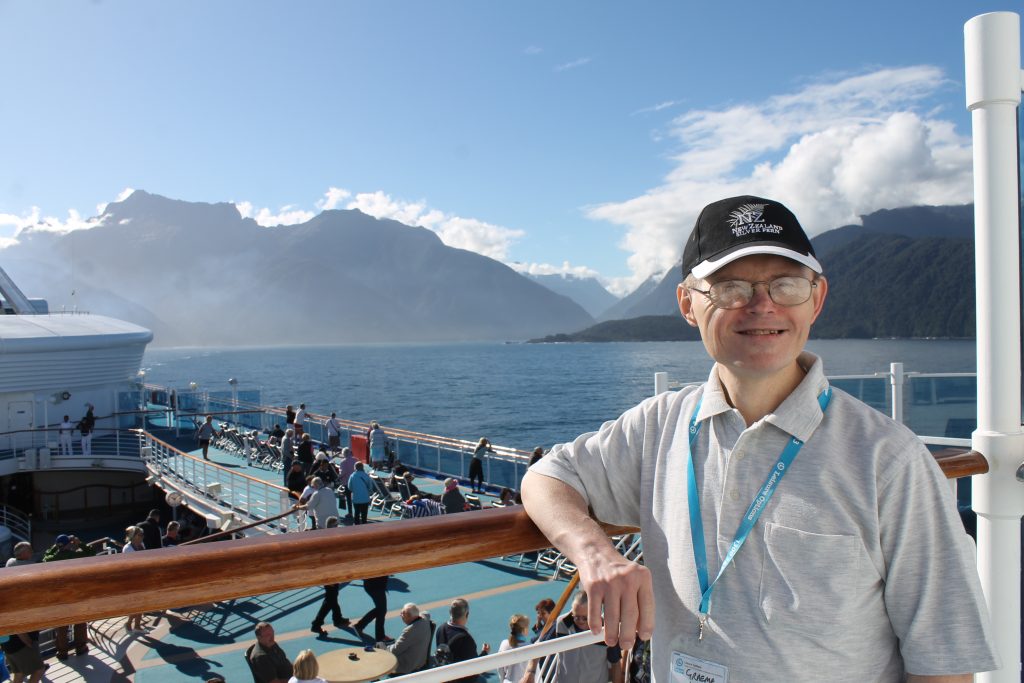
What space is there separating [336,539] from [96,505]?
82.1 ft

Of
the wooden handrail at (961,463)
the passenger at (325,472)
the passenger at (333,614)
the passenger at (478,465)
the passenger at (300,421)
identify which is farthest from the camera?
the passenger at (300,421)

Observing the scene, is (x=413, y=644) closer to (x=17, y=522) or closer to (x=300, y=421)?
(x=300, y=421)

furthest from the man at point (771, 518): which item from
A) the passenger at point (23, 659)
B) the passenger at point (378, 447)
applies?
the passenger at point (378, 447)

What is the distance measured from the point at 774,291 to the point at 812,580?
50cm

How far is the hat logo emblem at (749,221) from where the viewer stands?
4.23ft

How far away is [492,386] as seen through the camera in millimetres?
89438

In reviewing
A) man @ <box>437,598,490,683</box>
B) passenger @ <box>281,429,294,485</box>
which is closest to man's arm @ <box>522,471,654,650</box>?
man @ <box>437,598,490,683</box>

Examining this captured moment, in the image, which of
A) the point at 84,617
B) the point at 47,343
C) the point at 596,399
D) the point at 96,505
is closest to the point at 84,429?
the point at 96,505

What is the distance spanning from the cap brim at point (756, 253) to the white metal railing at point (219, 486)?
1118cm

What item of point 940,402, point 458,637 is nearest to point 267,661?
point 458,637

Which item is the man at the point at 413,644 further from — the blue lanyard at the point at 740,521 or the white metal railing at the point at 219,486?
the white metal railing at the point at 219,486

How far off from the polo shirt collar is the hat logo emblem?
0.27 metres

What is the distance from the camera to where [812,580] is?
3.92ft

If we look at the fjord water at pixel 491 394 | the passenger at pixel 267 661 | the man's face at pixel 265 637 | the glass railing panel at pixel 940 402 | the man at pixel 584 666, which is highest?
the glass railing panel at pixel 940 402
